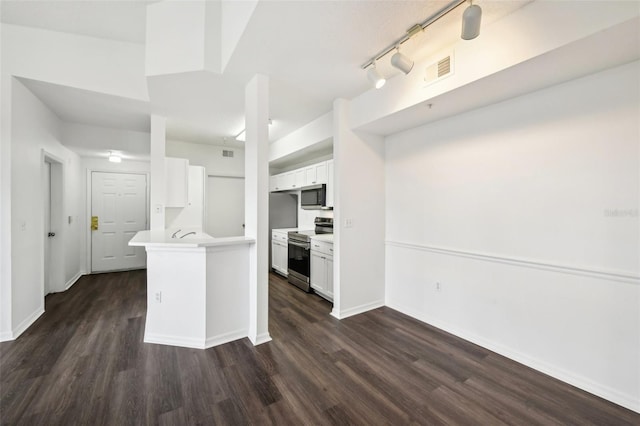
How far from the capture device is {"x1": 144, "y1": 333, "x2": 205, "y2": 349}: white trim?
2.54 m

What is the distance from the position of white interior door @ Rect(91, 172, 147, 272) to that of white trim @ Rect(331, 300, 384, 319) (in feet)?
15.5

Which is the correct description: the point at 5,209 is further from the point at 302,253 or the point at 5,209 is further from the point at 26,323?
the point at 302,253

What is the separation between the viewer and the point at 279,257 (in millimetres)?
5199

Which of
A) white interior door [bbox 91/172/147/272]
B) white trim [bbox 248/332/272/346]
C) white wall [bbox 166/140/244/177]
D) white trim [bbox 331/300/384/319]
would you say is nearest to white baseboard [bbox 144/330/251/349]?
white trim [bbox 248/332/272/346]

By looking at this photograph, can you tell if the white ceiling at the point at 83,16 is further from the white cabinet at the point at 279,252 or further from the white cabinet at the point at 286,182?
the white cabinet at the point at 279,252

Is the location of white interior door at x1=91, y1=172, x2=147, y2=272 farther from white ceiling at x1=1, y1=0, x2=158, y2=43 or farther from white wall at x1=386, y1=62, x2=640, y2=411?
white wall at x1=386, y1=62, x2=640, y2=411

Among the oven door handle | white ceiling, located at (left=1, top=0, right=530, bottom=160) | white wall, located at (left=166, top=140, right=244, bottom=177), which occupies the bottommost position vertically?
the oven door handle

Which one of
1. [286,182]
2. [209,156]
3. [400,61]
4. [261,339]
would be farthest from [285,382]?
[209,156]

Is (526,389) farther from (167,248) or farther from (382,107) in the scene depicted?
(167,248)

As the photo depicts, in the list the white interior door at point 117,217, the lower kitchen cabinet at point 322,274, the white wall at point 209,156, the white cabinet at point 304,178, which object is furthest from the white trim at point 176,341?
the white interior door at point 117,217

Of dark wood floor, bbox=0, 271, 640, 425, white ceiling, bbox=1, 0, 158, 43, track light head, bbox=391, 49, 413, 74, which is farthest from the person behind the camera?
white ceiling, bbox=1, 0, 158, 43

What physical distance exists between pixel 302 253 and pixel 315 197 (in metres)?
0.99

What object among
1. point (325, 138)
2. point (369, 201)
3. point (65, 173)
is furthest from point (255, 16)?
point (65, 173)

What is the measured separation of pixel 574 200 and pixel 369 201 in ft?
6.48
